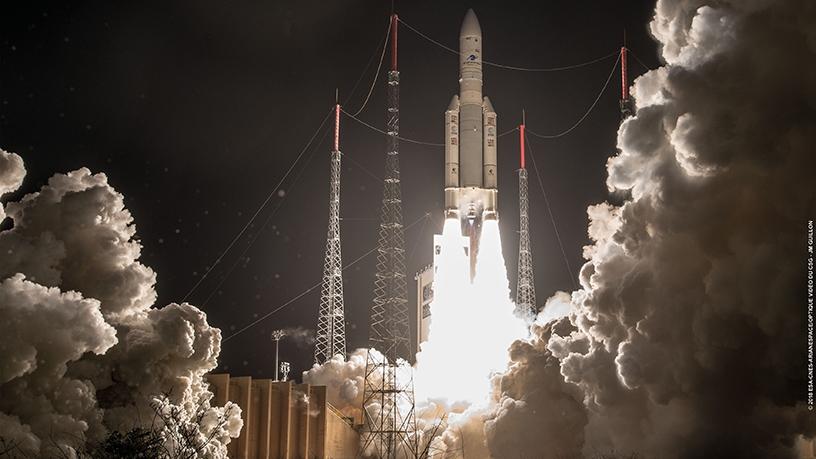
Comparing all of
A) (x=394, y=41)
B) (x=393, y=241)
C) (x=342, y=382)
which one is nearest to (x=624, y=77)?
(x=394, y=41)

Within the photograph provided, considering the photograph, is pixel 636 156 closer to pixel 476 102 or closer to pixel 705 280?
pixel 705 280

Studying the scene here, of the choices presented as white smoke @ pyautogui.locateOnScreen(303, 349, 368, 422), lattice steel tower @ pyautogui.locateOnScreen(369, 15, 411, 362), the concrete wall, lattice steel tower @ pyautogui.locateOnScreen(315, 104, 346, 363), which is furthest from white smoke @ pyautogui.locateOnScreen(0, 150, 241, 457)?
lattice steel tower @ pyautogui.locateOnScreen(315, 104, 346, 363)

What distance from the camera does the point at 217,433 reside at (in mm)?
40625

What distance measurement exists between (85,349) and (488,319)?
29.0 meters

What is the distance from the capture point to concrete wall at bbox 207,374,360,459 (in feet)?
155

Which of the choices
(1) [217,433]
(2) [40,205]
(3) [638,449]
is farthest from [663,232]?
(2) [40,205]

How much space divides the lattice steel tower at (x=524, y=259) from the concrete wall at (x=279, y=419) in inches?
618

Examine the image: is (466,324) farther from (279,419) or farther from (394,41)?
(394,41)

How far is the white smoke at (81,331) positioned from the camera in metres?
34.4

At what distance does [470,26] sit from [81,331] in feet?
112

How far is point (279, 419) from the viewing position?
50.3m

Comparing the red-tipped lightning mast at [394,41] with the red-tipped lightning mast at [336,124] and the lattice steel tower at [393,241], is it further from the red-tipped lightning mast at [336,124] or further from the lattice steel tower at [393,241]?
the red-tipped lightning mast at [336,124]

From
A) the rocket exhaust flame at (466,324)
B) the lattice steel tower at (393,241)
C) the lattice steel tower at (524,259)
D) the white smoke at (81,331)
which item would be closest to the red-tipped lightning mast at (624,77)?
the rocket exhaust flame at (466,324)

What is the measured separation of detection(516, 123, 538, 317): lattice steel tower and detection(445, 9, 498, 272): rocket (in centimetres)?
400
